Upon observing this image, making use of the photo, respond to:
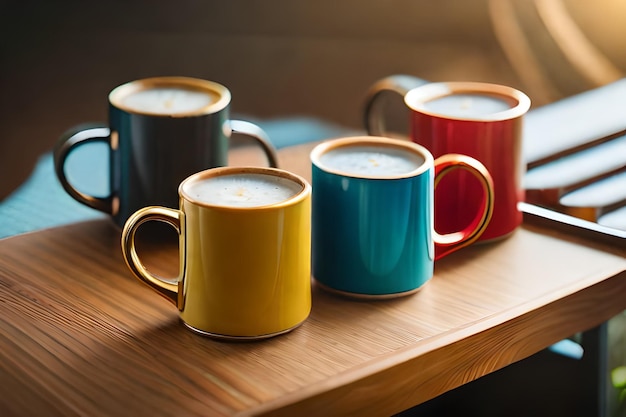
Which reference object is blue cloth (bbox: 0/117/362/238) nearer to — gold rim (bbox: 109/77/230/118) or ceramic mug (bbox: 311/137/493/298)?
gold rim (bbox: 109/77/230/118)

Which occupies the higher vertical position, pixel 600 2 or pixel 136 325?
pixel 600 2

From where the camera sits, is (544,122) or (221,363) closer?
(221,363)

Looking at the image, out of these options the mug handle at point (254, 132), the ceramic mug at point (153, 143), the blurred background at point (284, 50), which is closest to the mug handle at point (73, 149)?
the ceramic mug at point (153, 143)

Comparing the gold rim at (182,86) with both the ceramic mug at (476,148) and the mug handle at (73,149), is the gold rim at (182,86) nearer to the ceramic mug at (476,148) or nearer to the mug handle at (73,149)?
the mug handle at (73,149)

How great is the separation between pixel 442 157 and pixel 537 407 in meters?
0.31

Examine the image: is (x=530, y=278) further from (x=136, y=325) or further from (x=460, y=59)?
(x=460, y=59)

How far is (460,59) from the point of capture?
7.23 ft

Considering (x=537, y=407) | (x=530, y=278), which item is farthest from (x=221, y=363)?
(x=537, y=407)

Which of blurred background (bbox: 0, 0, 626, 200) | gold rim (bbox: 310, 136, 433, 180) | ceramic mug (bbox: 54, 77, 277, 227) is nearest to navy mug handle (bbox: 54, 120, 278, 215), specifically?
ceramic mug (bbox: 54, 77, 277, 227)

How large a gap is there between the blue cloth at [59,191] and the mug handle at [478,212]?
32 centimetres

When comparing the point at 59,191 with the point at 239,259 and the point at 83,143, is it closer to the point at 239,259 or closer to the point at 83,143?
the point at 83,143

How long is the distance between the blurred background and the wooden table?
1.11 metres

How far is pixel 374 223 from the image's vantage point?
2.11 ft

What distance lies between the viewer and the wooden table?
0.54 m
